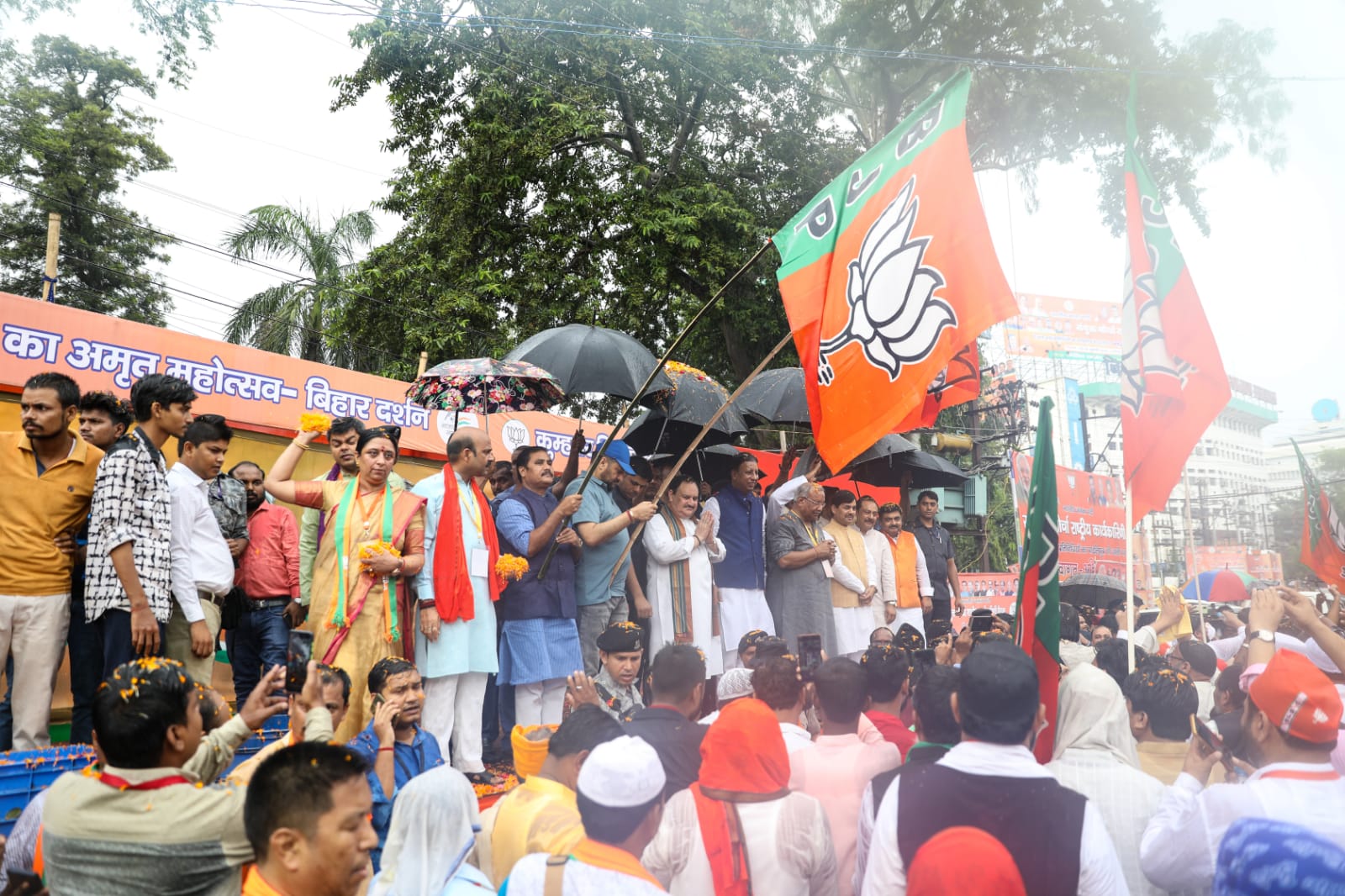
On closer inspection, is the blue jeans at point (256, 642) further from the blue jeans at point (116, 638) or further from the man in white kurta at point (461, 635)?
the blue jeans at point (116, 638)

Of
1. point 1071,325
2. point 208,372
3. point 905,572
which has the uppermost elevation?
point 1071,325

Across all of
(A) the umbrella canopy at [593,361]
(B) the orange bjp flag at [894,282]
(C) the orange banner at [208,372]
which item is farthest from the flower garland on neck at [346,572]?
(C) the orange banner at [208,372]

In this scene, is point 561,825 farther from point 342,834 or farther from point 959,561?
point 959,561

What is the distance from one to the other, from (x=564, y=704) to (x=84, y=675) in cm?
243

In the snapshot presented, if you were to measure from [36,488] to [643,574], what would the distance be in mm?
3676

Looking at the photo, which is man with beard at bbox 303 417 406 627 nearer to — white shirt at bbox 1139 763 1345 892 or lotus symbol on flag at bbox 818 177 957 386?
lotus symbol on flag at bbox 818 177 957 386

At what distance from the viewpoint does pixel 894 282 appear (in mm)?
4371

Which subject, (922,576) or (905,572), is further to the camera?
(922,576)

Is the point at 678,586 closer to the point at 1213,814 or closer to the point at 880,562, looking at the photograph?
the point at 880,562

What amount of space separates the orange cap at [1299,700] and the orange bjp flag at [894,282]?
63.4 inches

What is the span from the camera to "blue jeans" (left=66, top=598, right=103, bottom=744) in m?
4.32

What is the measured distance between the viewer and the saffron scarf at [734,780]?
281cm

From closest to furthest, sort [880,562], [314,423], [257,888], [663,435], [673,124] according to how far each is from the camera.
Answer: [257,888] → [314,423] → [663,435] → [880,562] → [673,124]

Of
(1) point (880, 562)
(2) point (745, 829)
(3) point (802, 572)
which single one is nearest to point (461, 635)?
(2) point (745, 829)
